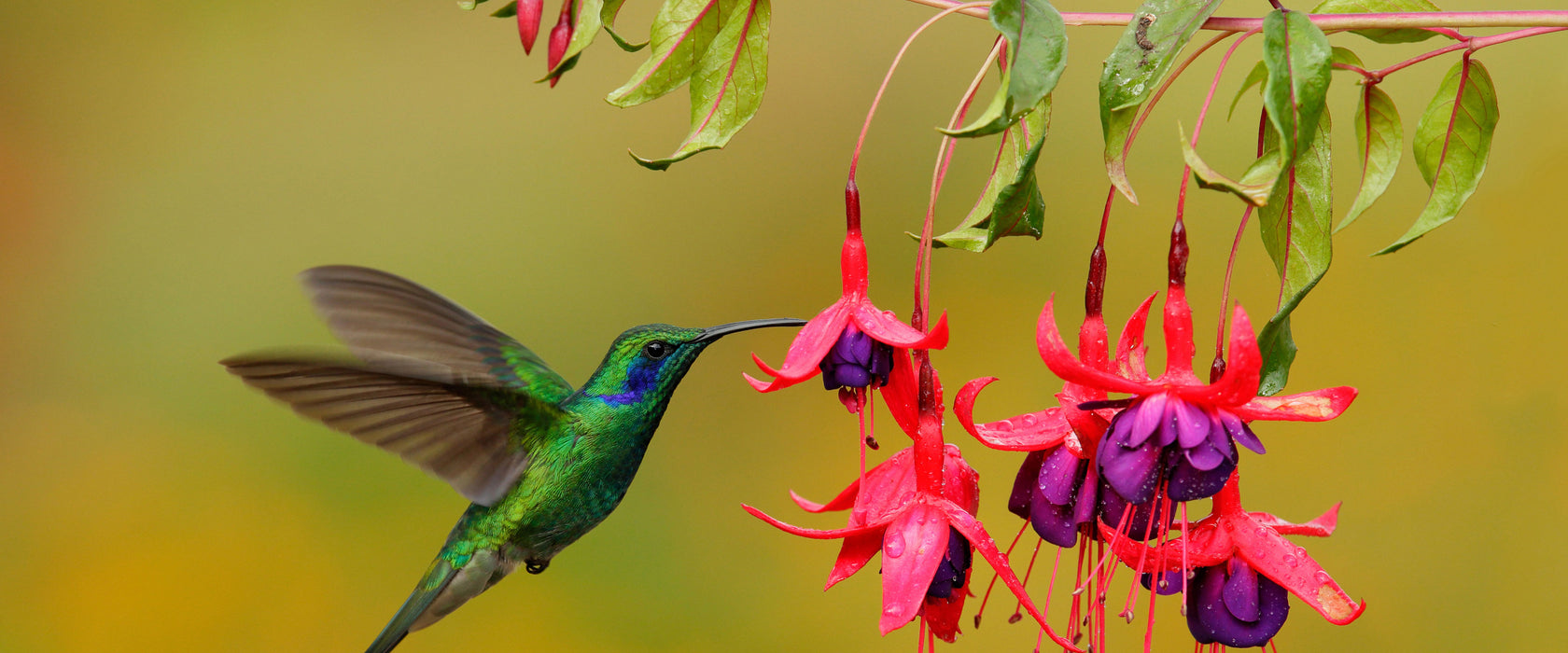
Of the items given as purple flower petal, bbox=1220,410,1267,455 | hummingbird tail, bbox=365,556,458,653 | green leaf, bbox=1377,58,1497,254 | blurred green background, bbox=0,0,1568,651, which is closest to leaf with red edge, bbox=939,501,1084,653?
purple flower petal, bbox=1220,410,1267,455

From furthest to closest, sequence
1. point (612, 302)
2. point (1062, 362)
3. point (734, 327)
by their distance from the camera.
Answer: point (612, 302)
point (734, 327)
point (1062, 362)

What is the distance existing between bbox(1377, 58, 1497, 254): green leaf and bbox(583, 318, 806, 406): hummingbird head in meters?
0.44

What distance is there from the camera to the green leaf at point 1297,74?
0.48 meters

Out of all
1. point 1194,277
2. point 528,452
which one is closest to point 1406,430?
point 1194,277

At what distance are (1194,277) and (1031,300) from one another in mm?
223

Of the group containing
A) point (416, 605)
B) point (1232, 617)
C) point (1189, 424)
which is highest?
point (1189, 424)

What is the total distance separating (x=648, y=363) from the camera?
903mm

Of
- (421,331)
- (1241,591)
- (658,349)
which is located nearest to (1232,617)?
(1241,591)

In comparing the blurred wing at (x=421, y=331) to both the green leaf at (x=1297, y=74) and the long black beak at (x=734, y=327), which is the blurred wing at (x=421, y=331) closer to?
the long black beak at (x=734, y=327)

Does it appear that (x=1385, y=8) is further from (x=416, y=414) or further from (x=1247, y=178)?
(x=416, y=414)

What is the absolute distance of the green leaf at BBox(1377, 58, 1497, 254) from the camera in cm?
66

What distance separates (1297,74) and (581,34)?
0.34 metres

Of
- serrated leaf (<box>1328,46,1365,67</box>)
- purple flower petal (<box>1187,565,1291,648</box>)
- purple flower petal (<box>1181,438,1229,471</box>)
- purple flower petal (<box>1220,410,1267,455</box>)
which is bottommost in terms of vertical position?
purple flower petal (<box>1187,565,1291,648</box>)

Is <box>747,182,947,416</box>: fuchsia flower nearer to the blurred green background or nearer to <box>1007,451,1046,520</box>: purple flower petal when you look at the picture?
<box>1007,451,1046,520</box>: purple flower petal
